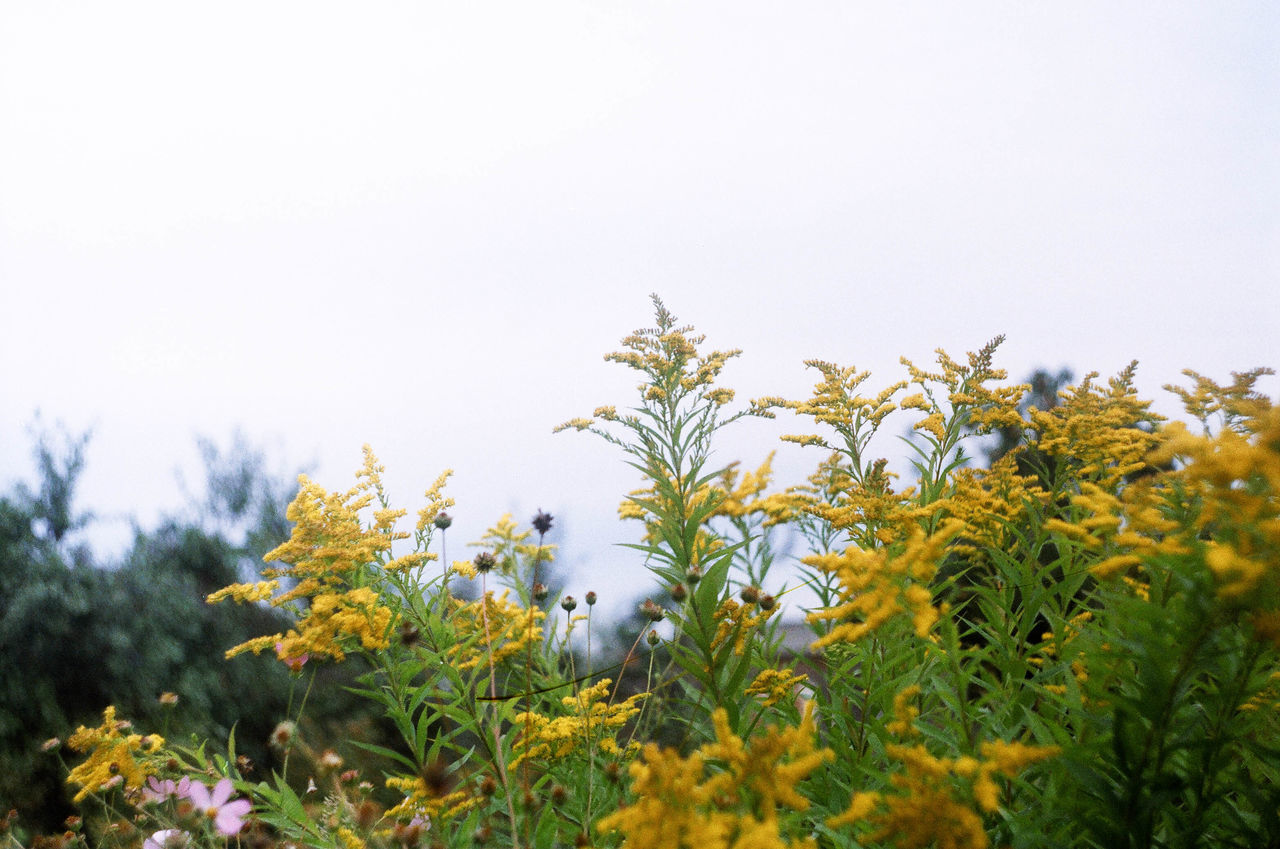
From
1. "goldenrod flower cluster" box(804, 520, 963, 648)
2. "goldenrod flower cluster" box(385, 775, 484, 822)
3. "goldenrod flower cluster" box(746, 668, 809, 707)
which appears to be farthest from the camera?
"goldenrod flower cluster" box(746, 668, 809, 707)

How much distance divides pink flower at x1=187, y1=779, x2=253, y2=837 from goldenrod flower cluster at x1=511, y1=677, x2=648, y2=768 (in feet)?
2.45

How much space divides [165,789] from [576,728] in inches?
61.0

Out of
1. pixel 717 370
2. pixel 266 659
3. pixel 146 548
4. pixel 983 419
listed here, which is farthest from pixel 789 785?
pixel 146 548

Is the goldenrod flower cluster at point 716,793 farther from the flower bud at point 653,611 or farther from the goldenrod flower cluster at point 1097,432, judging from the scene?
the goldenrod flower cluster at point 1097,432

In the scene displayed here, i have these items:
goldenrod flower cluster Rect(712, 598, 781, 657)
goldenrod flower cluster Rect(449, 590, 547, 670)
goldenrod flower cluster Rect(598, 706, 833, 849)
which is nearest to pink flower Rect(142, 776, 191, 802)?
goldenrod flower cluster Rect(449, 590, 547, 670)

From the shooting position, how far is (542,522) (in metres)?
2.18

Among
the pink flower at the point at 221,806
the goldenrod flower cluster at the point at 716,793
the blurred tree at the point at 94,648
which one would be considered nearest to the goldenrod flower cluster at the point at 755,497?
the goldenrod flower cluster at the point at 716,793

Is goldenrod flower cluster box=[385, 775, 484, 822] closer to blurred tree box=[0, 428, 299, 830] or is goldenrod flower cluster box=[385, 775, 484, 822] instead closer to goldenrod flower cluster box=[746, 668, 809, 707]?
goldenrod flower cluster box=[746, 668, 809, 707]

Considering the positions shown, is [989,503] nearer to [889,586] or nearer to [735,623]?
[735,623]

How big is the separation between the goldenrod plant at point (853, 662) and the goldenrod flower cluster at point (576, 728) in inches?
0.5

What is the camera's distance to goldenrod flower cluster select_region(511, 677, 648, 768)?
222 centimetres

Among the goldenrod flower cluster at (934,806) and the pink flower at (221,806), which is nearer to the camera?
the goldenrod flower cluster at (934,806)

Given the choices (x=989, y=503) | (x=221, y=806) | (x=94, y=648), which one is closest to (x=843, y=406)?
(x=989, y=503)

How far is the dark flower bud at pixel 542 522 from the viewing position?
2.17 m
